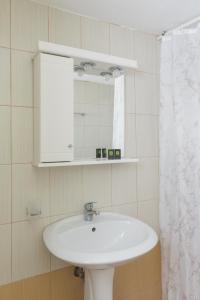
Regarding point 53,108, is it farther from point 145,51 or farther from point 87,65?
point 145,51

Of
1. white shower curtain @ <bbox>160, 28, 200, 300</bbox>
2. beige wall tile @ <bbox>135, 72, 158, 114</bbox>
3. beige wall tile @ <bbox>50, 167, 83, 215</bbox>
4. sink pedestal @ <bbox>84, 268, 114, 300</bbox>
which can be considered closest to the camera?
sink pedestal @ <bbox>84, 268, 114, 300</bbox>

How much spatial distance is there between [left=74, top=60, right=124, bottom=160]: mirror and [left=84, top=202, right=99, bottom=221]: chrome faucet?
298 millimetres

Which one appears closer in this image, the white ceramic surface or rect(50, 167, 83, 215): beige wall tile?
the white ceramic surface

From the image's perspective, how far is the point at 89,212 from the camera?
1576 mm

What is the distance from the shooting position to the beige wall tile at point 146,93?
6.20 ft

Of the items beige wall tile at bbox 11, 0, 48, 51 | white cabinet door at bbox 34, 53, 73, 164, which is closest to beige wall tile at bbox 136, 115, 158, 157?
white cabinet door at bbox 34, 53, 73, 164

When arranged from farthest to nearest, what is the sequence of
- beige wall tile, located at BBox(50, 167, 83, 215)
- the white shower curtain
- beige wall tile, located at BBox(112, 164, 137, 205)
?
beige wall tile, located at BBox(112, 164, 137, 205) → the white shower curtain → beige wall tile, located at BBox(50, 167, 83, 215)

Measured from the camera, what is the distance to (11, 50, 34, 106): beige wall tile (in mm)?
1409

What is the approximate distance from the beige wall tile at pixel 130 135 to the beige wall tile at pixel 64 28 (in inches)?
24.3

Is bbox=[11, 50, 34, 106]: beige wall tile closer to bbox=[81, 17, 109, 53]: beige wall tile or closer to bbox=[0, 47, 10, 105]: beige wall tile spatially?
bbox=[0, 47, 10, 105]: beige wall tile

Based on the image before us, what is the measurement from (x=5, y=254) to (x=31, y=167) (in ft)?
1.60

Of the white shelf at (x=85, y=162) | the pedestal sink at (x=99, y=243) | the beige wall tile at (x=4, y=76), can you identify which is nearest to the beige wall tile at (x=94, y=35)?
the beige wall tile at (x=4, y=76)

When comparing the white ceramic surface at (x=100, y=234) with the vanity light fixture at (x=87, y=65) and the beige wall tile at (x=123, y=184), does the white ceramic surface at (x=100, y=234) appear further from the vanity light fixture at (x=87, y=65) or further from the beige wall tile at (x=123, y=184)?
the vanity light fixture at (x=87, y=65)

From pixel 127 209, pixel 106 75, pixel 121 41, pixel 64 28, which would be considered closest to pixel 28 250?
pixel 127 209
